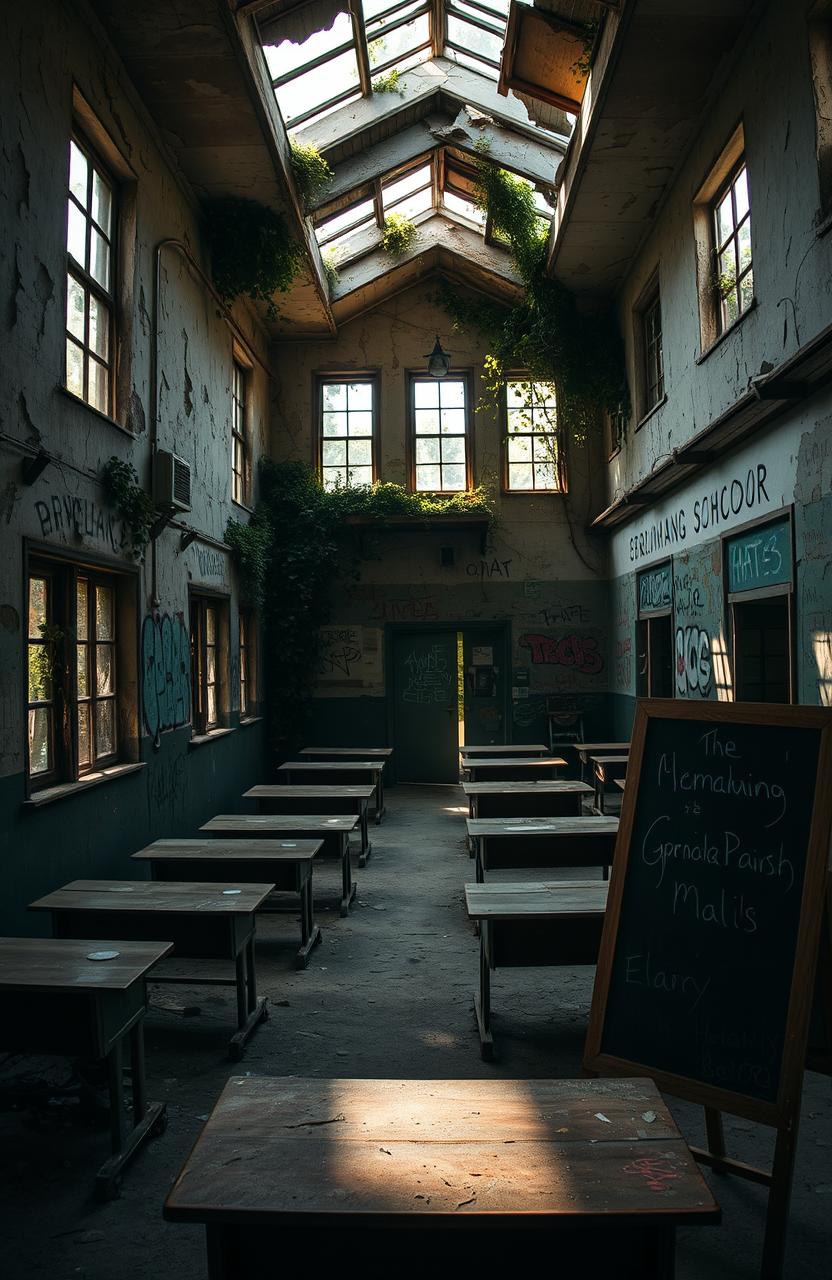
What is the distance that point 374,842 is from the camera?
925cm

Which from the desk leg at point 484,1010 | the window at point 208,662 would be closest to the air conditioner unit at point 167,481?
the window at point 208,662

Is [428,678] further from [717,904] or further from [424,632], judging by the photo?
[717,904]

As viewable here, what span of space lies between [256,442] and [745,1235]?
10510 mm

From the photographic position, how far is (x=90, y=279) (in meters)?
6.03

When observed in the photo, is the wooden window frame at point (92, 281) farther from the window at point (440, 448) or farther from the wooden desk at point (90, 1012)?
the window at point (440, 448)

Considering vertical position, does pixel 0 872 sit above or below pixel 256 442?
below

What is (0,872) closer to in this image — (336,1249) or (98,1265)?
(98,1265)

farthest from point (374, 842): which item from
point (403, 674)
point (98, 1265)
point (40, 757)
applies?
point (98, 1265)

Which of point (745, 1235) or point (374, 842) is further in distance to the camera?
point (374, 842)

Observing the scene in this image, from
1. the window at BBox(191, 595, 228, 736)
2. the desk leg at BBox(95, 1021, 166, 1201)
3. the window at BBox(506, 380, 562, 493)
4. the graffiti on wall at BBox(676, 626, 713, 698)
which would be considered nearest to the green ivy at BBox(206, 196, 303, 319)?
the window at BBox(191, 595, 228, 736)

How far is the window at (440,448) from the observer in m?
12.8

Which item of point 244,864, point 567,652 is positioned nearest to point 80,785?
point 244,864

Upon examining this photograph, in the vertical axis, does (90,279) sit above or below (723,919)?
above

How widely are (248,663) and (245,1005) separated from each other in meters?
7.20
